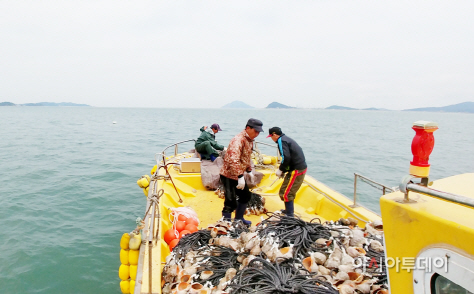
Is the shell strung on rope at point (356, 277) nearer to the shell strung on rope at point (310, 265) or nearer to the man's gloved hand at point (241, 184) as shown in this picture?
the shell strung on rope at point (310, 265)

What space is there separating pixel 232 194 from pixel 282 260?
1.87 m

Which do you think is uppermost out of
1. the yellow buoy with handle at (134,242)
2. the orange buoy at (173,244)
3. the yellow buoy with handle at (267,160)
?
the yellow buoy with handle at (267,160)

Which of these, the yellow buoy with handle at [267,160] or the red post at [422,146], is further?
the yellow buoy with handle at [267,160]

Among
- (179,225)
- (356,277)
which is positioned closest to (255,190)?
(179,225)

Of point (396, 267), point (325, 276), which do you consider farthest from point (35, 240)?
point (396, 267)

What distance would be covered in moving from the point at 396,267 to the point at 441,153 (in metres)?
30.8

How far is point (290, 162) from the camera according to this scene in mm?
4715

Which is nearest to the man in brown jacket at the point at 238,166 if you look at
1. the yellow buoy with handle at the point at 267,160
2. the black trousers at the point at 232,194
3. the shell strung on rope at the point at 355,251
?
the black trousers at the point at 232,194

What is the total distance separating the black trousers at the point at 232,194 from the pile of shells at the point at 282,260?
0.80m

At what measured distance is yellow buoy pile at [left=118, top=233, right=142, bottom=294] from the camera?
12.0ft

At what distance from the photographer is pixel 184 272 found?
10.4 feet

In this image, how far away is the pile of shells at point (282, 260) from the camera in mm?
2582

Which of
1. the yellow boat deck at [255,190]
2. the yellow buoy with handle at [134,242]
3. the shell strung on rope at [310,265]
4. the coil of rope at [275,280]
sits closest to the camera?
the coil of rope at [275,280]

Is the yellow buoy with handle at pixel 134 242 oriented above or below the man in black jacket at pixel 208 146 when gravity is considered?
below
